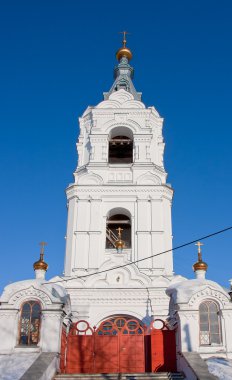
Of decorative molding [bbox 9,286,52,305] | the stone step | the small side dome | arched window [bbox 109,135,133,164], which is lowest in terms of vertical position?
the stone step

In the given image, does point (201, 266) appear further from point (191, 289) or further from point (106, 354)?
point (106, 354)

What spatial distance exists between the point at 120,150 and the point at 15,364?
1340 cm

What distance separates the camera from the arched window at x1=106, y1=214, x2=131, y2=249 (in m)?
20.8

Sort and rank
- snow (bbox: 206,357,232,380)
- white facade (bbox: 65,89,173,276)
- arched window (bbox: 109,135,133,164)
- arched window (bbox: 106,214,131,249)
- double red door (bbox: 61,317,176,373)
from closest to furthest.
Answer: snow (bbox: 206,357,232,380)
double red door (bbox: 61,317,176,373)
white facade (bbox: 65,89,173,276)
arched window (bbox: 106,214,131,249)
arched window (bbox: 109,135,133,164)

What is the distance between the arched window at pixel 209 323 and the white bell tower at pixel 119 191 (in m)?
5.25

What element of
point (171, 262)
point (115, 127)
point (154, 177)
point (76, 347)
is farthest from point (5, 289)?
point (115, 127)

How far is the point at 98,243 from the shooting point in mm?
19641

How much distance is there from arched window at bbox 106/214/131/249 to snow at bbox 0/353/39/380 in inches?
334

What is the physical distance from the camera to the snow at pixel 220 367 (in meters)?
11.1

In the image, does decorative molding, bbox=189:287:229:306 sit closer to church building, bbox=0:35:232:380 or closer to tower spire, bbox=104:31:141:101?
church building, bbox=0:35:232:380

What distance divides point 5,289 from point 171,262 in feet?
25.1

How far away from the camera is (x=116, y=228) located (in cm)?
2136

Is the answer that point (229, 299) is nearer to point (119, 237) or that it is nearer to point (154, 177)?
point (119, 237)

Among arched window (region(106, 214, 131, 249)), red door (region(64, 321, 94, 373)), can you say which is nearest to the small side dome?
red door (region(64, 321, 94, 373))
